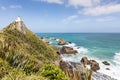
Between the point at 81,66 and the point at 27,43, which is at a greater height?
the point at 81,66

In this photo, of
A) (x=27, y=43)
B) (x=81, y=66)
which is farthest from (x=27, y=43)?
(x=81, y=66)

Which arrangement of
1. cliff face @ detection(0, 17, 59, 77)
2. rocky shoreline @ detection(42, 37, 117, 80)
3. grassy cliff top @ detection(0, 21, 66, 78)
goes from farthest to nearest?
cliff face @ detection(0, 17, 59, 77) < grassy cliff top @ detection(0, 21, 66, 78) < rocky shoreline @ detection(42, 37, 117, 80)

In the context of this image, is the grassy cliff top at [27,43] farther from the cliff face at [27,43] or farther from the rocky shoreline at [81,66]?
the rocky shoreline at [81,66]

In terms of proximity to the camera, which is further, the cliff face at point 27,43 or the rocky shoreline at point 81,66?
the cliff face at point 27,43

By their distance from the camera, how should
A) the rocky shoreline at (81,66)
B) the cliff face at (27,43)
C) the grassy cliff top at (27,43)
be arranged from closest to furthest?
the rocky shoreline at (81,66) < the grassy cliff top at (27,43) < the cliff face at (27,43)

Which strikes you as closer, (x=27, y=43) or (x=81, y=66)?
(x=81, y=66)

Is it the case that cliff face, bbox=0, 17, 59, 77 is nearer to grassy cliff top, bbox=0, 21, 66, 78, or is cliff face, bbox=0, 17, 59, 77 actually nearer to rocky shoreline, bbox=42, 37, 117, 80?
grassy cliff top, bbox=0, 21, 66, 78

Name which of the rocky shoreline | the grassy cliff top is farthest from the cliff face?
the rocky shoreline

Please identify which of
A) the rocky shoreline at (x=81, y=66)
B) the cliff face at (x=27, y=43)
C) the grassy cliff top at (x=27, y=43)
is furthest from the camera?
the cliff face at (x=27, y=43)

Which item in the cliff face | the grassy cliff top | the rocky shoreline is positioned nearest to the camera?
the rocky shoreline

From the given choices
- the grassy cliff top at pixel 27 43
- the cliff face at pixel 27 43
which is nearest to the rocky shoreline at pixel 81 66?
the grassy cliff top at pixel 27 43

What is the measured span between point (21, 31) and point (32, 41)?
175 inches

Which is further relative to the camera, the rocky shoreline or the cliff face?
the cliff face

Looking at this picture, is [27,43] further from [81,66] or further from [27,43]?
[81,66]
